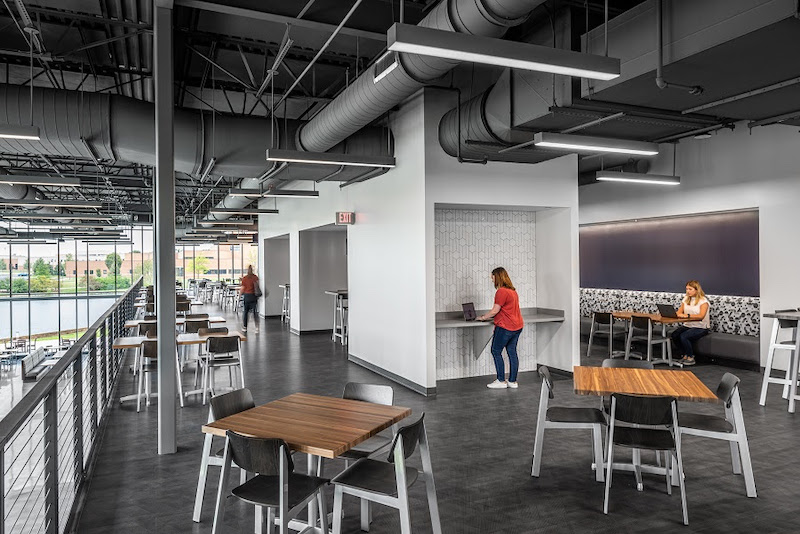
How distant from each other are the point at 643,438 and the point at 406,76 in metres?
3.47

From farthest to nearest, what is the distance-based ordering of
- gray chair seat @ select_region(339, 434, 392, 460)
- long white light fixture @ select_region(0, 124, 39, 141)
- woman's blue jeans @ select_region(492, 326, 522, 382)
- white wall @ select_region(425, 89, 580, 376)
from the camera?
woman's blue jeans @ select_region(492, 326, 522, 382)
white wall @ select_region(425, 89, 580, 376)
long white light fixture @ select_region(0, 124, 39, 141)
gray chair seat @ select_region(339, 434, 392, 460)

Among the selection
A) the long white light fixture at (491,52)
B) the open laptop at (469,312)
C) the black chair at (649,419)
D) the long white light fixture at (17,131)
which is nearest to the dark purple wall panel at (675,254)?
the open laptop at (469,312)

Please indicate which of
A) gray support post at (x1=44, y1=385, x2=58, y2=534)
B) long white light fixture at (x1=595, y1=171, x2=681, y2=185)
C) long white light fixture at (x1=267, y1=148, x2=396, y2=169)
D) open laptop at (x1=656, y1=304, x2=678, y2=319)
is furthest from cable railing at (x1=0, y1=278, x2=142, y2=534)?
open laptop at (x1=656, y1=304, x2=678, y2=319)

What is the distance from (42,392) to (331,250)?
10.9 m

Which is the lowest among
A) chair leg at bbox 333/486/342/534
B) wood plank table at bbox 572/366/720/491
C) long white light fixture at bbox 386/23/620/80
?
chair leg at bbox 333/486/342/534

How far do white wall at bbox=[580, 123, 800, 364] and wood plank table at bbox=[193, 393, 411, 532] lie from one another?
7.48 metres

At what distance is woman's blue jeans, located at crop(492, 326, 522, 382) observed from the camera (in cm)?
732

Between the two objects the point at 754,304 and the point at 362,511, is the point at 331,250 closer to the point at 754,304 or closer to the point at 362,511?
the point at 754,304

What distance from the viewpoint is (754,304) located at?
28.9ft

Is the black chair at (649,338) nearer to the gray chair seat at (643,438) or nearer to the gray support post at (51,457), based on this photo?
the gray chair seat at (643,438)

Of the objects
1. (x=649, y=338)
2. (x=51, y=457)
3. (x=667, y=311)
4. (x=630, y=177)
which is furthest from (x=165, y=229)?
(x=667, y=311)

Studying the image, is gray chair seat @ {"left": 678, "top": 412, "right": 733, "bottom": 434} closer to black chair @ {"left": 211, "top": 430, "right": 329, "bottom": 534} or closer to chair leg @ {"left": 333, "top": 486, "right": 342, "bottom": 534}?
chair leg @ {"left": 333, "top": 486, "right": 342, "bottom": 534}

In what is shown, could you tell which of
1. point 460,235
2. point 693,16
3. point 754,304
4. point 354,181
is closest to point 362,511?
point 693,16

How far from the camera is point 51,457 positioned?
9.78 ft
